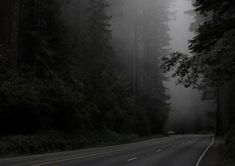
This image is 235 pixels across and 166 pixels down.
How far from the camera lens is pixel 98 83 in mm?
40312

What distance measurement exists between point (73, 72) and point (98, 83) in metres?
4.89

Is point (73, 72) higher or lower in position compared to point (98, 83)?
higher

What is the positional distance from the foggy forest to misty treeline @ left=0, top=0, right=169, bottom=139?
0.30ft

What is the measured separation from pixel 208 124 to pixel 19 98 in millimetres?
65538

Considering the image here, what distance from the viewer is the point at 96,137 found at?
1410 inches

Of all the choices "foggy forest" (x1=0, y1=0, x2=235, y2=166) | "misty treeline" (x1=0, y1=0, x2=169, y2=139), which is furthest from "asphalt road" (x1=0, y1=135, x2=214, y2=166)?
"misty treeline" (x1=0, y1=0, x2=169, y2=139)

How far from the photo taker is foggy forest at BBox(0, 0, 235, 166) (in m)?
20.2

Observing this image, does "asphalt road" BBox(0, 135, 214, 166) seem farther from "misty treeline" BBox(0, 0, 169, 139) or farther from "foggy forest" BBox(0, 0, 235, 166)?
"misty treeline" BBox(0, 0, 169, 139)

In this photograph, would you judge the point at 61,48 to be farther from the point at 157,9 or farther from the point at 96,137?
the point at 157,9

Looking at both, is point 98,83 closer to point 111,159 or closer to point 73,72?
point 73,72

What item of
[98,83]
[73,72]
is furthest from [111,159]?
[98,83]

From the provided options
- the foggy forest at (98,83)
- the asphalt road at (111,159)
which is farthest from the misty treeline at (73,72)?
the asphalt road at (111,159)

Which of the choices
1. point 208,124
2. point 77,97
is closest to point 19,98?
point 77,97

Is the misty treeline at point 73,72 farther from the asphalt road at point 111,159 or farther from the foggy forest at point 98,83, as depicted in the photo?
the asphalt road at point 111,159
